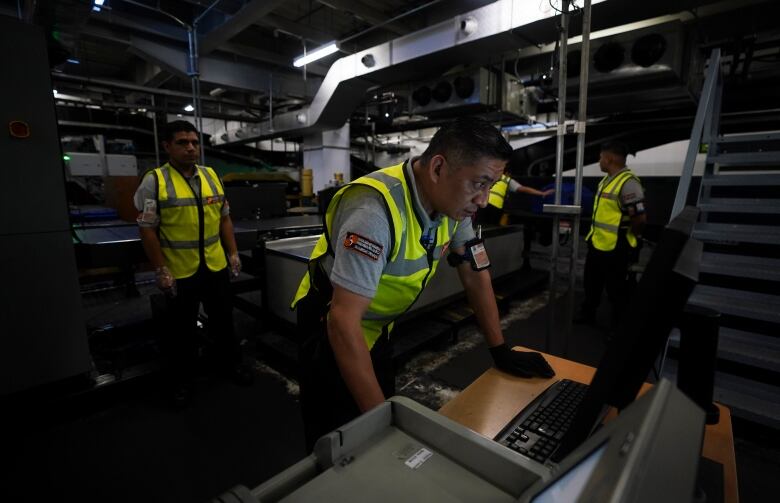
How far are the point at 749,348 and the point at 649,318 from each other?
254 centimetres

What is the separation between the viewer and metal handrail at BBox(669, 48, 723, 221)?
8.23 feet

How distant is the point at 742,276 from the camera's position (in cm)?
243

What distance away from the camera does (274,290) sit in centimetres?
305

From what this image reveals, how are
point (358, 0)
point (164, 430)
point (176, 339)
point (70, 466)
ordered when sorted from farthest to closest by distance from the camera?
point (358, 0), point (176, 339), point (164, 430), point (70, 466)

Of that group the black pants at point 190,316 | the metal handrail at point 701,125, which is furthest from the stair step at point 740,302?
the black pants at point 190,316

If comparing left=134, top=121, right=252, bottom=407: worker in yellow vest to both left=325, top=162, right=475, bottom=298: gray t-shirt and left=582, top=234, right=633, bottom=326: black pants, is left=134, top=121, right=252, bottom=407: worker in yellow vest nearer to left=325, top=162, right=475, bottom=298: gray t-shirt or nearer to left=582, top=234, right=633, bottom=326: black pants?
left=325, top=162, right=475, bottom=298: gray t-shirt

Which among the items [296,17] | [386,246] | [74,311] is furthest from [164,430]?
[296,17]

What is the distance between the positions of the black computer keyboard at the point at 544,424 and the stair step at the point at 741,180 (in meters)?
2.59

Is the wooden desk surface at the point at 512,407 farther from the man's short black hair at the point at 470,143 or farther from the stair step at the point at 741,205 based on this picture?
the stair step at the point at 741,205

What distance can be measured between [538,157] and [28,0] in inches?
273

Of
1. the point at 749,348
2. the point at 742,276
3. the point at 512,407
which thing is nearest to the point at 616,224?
the point at 742,276

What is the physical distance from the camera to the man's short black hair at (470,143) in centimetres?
107

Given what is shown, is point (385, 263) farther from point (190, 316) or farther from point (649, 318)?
point (190, 316)

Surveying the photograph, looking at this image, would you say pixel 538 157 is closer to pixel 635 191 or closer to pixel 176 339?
pixel 635 191
